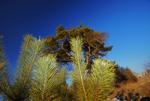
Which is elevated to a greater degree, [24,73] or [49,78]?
[24,73]

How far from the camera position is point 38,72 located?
8.20 feet

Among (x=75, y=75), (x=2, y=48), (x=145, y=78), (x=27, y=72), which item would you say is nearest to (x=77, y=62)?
(x=75, y=75)

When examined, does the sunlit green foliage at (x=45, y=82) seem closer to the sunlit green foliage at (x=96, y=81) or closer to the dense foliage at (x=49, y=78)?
the dense foliage at (x=49, y=78)

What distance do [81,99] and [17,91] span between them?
28.8 inches

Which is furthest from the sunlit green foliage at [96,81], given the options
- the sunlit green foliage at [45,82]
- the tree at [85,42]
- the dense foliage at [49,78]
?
the tree at [85,42]

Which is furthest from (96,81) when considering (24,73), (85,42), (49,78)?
(85,42)

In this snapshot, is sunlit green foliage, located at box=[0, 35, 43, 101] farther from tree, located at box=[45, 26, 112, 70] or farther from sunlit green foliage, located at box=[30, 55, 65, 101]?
tree, located at box=[45, 26, 112, 70]

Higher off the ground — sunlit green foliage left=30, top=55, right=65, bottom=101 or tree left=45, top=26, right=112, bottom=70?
tree left=45, top=26, right=112, bottom=70

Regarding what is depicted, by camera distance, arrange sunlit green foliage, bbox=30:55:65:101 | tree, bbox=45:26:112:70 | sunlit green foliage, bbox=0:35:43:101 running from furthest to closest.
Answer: tree, bbox=45:26:112:70 → sunlit green foliage, bbox=0:35:43:101 → sunlit green foliage, bbox=30:55:65:101

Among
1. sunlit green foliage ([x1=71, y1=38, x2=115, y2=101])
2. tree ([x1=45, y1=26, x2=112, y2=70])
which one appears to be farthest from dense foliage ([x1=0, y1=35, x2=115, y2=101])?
tree ([x1=45, y1=26, x2=112, y2=70])

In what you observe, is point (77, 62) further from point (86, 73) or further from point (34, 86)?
point (34, 86)

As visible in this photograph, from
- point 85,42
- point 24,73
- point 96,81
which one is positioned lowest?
point 96,81

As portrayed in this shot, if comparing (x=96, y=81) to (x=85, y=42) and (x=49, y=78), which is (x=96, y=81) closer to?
(x=49, y=78)

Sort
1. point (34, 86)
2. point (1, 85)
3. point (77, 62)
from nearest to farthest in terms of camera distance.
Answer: point (34, 86)
point (77, 62)
point (1, 85)
